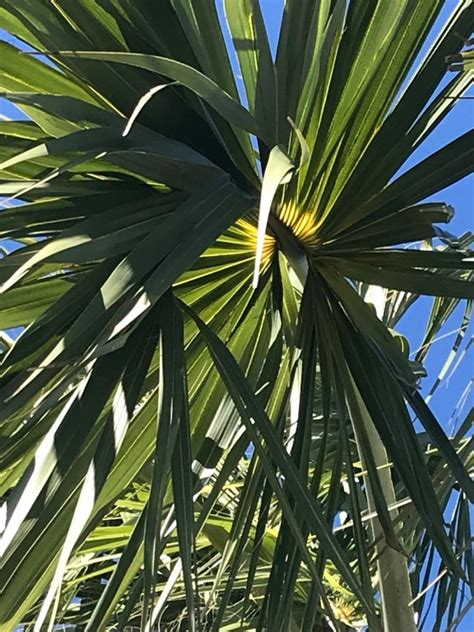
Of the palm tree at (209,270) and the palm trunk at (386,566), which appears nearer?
the palm tree at (209,270)

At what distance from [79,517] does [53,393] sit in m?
0.11

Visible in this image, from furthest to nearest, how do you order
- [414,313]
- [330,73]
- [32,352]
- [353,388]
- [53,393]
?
[414,313], [353,388], [330,73], [32,352], [53,393]

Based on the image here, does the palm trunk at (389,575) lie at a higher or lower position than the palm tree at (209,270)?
lower

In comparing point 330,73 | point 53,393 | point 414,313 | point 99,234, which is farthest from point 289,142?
point 414,313

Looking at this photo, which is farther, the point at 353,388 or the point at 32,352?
the point at 353,388

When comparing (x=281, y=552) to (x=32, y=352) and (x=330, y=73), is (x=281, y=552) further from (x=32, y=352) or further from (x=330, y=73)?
(x=330, y=73)

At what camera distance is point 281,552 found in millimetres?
941

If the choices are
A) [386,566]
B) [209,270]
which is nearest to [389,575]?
[386,566]

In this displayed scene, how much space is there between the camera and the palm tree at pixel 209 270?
2.32 ft

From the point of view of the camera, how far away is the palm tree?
71 cm

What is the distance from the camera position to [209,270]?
1.03 meters

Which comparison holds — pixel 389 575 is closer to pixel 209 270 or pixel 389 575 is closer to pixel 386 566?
pixel 386 566

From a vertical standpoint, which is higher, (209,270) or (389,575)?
(209,270)

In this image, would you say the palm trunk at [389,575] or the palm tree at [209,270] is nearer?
the palm tree at [209,270]
